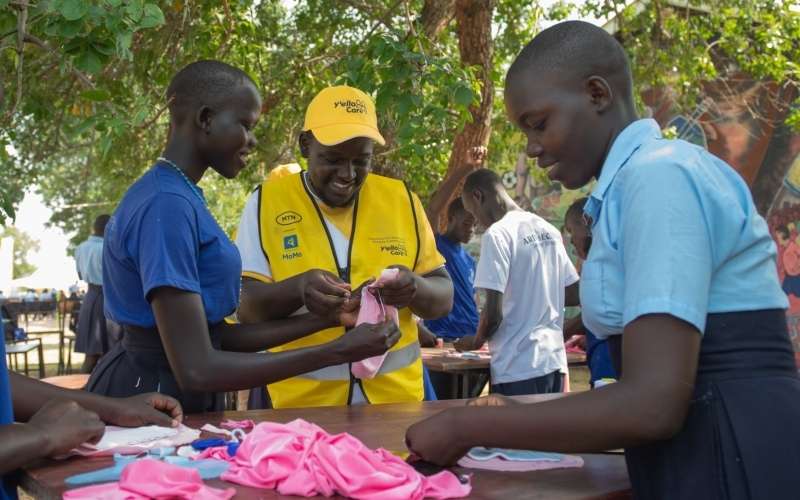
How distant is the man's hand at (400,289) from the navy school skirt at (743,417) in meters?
1.37

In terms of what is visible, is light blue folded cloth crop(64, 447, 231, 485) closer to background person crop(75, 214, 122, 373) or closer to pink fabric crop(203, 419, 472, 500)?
pink fabric crop(203, 419, 472, 500)

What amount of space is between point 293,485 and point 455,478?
0.35 metres

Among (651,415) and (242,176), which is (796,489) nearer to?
(651,415)

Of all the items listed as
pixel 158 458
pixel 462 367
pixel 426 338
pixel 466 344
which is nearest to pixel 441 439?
pixel 158 458

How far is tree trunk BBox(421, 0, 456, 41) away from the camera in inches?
293

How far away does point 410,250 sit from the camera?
3.02m

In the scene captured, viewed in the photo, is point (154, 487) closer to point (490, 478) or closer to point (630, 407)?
point (490, 478)

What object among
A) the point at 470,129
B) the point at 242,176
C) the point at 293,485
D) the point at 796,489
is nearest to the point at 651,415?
the point at 796,489

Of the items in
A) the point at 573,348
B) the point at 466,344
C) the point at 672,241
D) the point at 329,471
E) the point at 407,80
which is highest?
the point at 407,80

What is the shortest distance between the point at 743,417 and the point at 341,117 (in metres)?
1.95

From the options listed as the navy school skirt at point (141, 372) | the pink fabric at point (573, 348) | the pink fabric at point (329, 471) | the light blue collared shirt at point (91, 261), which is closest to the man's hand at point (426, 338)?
the pink fabric at point (573, 348)

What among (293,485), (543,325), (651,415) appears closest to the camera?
(651,415)

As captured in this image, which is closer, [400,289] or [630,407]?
[630,407]

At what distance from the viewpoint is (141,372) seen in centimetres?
237
